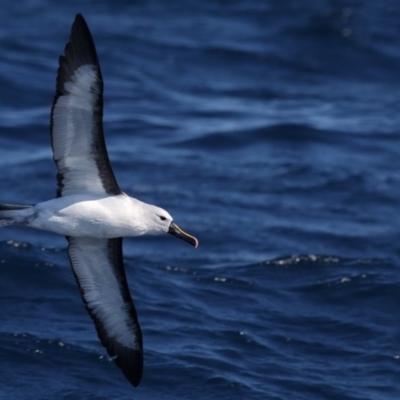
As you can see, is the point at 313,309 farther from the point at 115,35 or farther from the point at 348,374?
the point at 115,35

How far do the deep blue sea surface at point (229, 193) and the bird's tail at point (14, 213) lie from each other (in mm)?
2283

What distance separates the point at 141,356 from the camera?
1184 cm

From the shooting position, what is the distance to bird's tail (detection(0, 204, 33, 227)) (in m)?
10.5

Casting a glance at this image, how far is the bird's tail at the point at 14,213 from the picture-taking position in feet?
34.6

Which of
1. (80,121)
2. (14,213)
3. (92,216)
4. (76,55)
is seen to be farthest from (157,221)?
(76,55)

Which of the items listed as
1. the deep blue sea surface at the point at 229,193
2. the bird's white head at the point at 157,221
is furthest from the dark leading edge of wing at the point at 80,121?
the deep blue sea surface at the point at 229,193

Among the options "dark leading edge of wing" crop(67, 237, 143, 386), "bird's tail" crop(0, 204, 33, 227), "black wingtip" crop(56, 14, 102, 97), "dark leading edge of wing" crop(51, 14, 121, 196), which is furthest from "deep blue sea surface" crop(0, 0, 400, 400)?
"black wingtip" crop(56, 14, 102, 97)

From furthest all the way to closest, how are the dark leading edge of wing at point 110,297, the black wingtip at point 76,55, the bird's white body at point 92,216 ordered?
1. the dark leading edge of wing at point 110,297
2. the bird's white body at point 92,216
3. the black wingtip at point 76,55

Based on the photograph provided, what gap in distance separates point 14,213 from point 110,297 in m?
1.72

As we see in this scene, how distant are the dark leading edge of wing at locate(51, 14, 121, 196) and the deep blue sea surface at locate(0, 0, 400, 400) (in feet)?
8.64

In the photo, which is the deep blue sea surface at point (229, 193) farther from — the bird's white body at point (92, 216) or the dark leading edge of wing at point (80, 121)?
the dark leading edge of wing at point (80, 121)

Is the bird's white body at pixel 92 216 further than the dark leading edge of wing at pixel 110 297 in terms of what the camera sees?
No

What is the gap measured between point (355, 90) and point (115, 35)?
6085mm

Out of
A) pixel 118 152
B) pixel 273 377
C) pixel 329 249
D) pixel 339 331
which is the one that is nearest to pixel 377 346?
pixel 339 331
